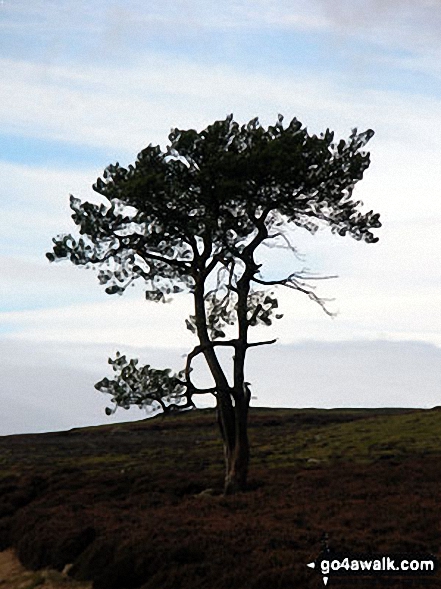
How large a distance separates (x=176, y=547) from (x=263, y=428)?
66.9 meters

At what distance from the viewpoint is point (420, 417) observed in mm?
74500

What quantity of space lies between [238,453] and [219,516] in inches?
305

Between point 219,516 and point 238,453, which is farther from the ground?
point 238,453

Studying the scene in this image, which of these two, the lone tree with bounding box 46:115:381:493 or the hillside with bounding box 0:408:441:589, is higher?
the lone tree with bounding box 46:115:381:493

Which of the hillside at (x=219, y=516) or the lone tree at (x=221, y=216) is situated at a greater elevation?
the lone tree at (x=221, y=216)

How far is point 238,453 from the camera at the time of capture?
109 feet

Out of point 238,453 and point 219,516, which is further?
point 238,453

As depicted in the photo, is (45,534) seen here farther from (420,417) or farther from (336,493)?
(420,417)

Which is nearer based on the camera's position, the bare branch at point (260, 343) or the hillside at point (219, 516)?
the hillside at point (219, 516)

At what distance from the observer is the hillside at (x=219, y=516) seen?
18.3 metres

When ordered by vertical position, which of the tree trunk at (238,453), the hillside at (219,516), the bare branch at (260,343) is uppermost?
the bare branch at (260,343)

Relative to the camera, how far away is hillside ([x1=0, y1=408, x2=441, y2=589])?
60.0 feet

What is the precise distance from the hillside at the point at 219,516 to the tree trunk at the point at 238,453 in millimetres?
981

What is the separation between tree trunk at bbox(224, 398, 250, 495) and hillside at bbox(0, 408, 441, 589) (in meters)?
0.98
